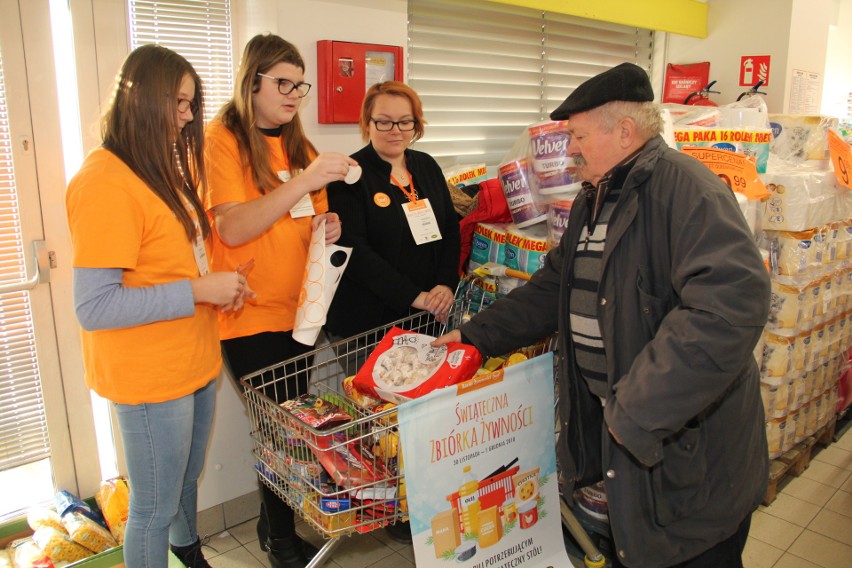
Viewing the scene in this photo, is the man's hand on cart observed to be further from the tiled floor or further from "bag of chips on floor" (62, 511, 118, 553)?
"bag of chips on floor" (62, 511, 118, 553)

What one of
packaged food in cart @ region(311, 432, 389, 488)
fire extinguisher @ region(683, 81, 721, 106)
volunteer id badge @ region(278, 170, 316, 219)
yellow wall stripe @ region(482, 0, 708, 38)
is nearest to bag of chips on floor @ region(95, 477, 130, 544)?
packaged food in cart @ region(311, 432, 389, 488)

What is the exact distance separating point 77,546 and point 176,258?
56.1 inches

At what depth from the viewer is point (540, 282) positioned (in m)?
2.34

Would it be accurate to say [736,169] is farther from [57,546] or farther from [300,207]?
[57,546]

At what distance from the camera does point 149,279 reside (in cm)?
202

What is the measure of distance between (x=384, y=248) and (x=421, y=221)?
0.62 ft

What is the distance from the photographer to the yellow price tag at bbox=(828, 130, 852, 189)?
332cm

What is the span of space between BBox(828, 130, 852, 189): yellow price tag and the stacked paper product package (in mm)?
1421

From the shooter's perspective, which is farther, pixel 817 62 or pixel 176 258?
pixel 817 62

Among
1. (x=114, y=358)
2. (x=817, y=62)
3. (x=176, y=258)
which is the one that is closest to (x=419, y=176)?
(x=176, y=258)

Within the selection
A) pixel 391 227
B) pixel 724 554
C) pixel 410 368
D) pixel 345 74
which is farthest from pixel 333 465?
pixel 345 74

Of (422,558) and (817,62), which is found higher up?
(817,62)

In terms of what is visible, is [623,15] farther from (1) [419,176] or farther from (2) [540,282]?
(2) [540,282]

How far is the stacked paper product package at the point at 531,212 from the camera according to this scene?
2795 mm
